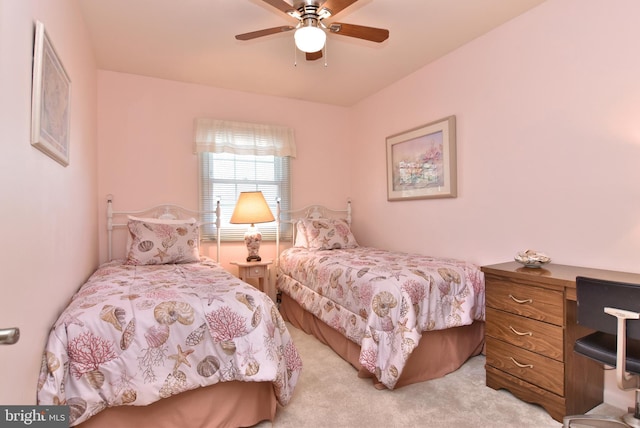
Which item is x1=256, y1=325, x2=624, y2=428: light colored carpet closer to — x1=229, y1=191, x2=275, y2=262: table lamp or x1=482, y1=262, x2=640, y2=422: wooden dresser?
x1=482, y1=262, x2=640, y2=422: wooden dresser

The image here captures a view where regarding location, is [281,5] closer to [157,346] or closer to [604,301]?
[157,346]

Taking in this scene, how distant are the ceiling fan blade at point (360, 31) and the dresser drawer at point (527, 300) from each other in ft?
5.62

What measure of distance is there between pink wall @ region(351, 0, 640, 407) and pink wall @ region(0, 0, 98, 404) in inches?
110

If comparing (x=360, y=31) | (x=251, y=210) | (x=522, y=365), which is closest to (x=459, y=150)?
(x=360, y=31)

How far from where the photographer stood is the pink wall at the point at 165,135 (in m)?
3.33

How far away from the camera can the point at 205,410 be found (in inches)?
67.2

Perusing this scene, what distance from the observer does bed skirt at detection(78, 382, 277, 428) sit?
1.58 meters

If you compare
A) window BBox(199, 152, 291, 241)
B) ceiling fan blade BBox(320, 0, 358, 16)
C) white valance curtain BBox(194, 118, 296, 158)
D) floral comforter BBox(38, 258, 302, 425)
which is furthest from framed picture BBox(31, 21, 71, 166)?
window BBox(199, 152, 291, 241)

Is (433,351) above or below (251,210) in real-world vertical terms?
below

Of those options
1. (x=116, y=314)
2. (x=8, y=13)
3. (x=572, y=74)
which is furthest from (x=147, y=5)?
(x=572, y=74)

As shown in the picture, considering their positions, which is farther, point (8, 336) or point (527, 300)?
point (527, 300)

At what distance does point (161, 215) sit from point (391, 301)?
2516 millimetres

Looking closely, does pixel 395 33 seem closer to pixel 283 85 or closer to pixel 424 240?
pixel 283 85

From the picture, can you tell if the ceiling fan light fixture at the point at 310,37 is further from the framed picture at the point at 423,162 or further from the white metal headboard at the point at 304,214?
the white metal headboard at the point at 304,214
